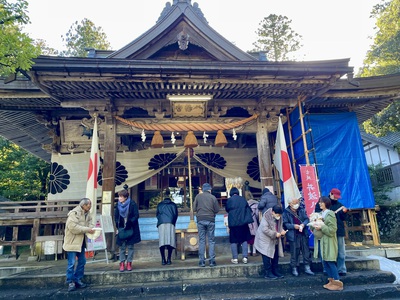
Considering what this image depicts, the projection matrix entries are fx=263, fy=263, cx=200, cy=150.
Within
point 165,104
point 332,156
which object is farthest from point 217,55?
point 332,156

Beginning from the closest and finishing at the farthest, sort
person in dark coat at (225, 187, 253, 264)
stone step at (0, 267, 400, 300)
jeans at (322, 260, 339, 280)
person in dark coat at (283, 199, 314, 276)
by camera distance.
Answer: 1. stone step at (0, 267, 400, 300)
2. jeans at (322, 260, 339, 280)
3. person in dark coat at (283, 199, 314, 276)
4. person in dark coat at (225, 187, 253, 264)

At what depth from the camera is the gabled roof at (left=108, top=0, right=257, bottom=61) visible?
28.6 feet

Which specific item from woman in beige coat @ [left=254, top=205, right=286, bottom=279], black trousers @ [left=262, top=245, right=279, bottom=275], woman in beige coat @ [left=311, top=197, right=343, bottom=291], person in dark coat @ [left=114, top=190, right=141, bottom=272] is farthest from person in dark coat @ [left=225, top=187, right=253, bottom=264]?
person in dark coat @ [left=114, top=190, right=141, bottom=272]

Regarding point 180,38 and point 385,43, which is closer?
point 180,38

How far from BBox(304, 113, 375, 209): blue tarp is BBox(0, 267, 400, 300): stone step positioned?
3.95m

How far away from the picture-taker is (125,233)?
227 inches

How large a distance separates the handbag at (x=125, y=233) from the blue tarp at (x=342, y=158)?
6.33 m

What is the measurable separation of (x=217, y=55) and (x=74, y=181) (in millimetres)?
7442

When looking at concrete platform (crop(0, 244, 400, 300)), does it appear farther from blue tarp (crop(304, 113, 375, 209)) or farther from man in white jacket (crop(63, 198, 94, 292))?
blue tarp (crop(304, 113, 375, 209))

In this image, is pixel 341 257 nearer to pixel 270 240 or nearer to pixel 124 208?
pixel 270 240

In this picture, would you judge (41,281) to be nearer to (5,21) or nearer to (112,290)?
(112,290)

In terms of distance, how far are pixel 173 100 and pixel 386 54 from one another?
17.5 meters

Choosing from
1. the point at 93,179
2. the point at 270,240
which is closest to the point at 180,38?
the point at 93,179

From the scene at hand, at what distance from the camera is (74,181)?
10664mm
